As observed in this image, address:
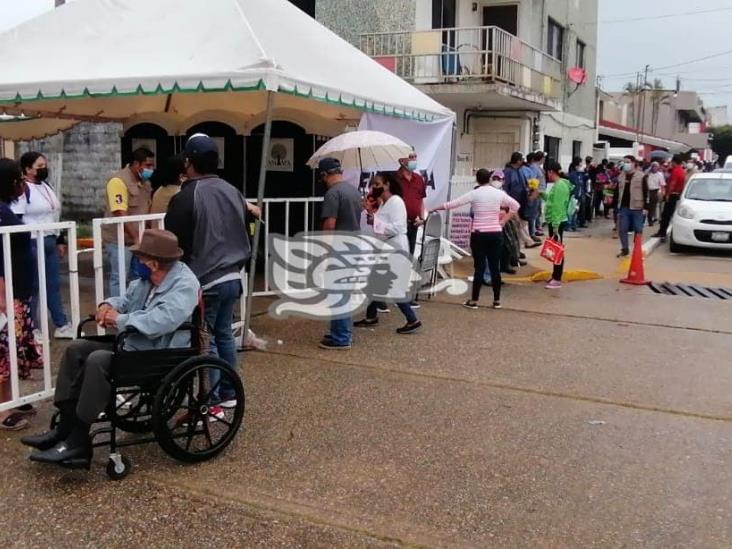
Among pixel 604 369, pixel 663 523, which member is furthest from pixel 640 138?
pixel 663 523

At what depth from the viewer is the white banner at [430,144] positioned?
9422mm

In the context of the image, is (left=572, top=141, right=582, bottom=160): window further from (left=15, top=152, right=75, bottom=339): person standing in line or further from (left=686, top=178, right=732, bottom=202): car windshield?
(left=15, top=152, right=75, bottom=339): person standing in line

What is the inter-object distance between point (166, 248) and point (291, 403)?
5.47 feet

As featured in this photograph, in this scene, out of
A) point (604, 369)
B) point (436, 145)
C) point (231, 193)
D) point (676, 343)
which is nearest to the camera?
point (231, 193)

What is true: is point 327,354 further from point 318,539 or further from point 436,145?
point 436,145

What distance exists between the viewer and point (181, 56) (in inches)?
240

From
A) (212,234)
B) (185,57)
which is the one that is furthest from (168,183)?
(212,234)

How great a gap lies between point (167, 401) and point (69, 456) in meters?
0.54

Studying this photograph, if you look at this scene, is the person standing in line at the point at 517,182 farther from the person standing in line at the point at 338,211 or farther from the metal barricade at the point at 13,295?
the metal barricade at the point at 13,295

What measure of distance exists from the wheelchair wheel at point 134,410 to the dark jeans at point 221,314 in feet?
2.19

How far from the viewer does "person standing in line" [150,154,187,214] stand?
6.20 metres

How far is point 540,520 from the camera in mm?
3602

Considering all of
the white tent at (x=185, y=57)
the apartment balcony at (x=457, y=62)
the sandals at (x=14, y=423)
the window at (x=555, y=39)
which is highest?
the window at (x=555, y=39)

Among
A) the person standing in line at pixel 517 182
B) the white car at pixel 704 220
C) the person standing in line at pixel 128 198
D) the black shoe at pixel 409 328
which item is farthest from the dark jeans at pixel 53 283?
the white car at pixel 704 220
